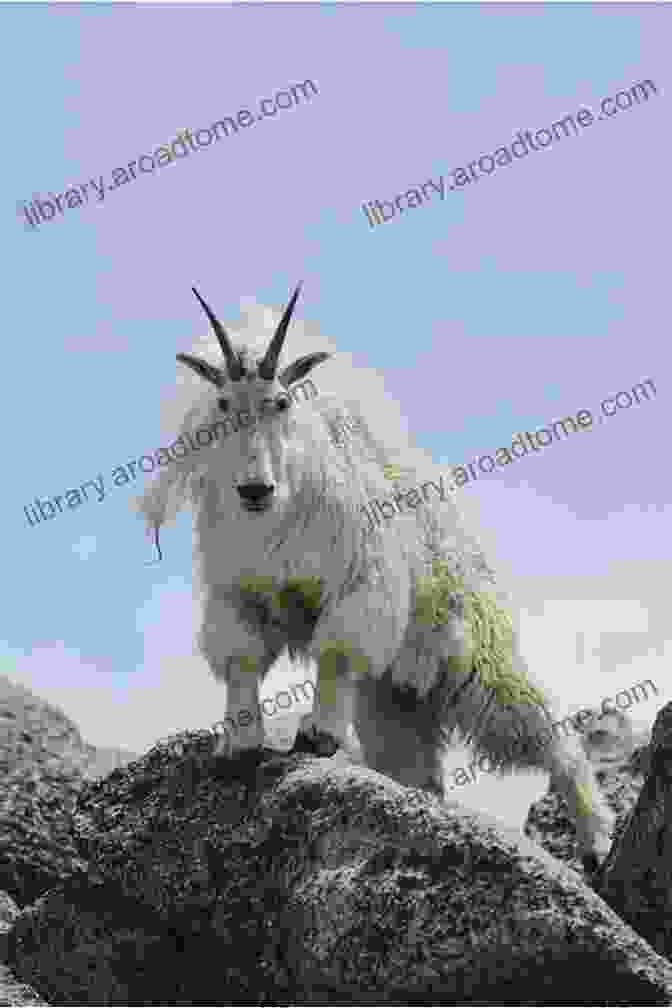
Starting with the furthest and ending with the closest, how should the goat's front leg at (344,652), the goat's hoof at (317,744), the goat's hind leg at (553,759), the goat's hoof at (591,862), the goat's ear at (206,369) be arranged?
the goat's hoof at (591,862) < the goat's hind leg at (553,759) < the goat's hoof at (317,744) < the goat's front leg at (344,652) < the goat's ear at (206,369)

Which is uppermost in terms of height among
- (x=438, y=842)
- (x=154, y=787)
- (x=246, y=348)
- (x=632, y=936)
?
(x=246, y=348)

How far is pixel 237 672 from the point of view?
39.7 ft

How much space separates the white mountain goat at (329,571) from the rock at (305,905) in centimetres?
78

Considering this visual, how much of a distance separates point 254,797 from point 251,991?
1.31 metres

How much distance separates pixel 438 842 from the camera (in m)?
10.1

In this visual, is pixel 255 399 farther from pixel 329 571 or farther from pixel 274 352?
pixel 329 571

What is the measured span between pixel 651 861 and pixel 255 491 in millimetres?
3637

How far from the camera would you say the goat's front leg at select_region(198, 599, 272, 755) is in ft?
39.6

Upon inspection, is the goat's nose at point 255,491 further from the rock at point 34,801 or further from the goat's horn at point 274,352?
the rock at point 34,801

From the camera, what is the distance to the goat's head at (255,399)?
1127cm

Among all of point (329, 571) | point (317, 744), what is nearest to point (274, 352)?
point (329, 571)

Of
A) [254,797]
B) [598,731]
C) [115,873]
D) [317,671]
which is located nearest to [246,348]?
[317,671]

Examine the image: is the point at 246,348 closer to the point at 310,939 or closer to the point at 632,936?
the point at 310,939

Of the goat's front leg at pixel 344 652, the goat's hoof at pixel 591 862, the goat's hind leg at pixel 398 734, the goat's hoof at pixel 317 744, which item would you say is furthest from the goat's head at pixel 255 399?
the goat's hoof at pixel 591 862
